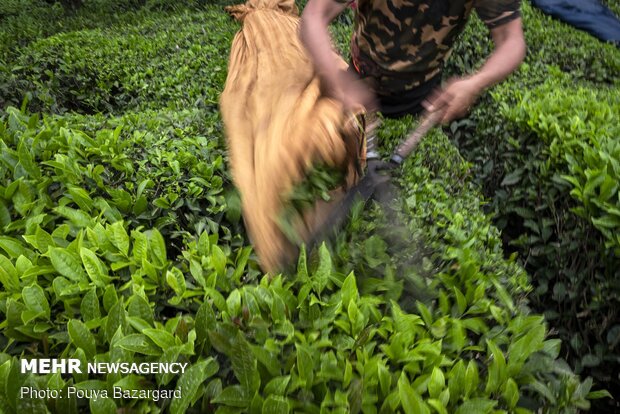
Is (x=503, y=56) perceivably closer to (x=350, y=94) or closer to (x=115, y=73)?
(x=350, y=94)

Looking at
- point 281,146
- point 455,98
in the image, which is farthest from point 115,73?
point 455,98

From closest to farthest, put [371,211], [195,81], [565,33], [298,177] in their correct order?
[298,177]
[371,211]
[195,81]
[565,33]

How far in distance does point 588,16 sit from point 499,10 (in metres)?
4.26

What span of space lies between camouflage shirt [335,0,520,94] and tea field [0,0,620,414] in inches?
22.3

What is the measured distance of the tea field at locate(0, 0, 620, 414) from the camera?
50.9 inches

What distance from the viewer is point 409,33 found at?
7.04 ft

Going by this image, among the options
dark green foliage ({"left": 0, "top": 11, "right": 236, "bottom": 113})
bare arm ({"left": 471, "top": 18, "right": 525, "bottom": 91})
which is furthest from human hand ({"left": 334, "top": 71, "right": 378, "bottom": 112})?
dark green foliage ({"left": 0, "top": 11, "right": 236, "bottom": 113})

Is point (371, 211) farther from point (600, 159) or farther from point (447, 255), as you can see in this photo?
point (600, 159)

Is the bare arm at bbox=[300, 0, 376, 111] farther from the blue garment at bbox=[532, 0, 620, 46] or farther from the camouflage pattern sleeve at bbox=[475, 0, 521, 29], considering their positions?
the blue garment at bbox=[532, 0, 620, 46]

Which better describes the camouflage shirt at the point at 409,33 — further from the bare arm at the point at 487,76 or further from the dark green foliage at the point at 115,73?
the dark green foliage at the point at 115,73

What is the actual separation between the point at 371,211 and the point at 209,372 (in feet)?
3.79

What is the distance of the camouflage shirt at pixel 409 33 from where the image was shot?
1958 millimetres

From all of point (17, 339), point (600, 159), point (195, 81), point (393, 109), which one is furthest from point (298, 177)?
point (195, 81)

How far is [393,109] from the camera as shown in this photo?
2.59m
